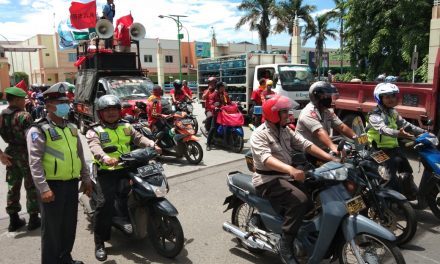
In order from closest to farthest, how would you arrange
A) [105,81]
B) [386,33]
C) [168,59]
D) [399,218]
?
[399,218] < [105,81] < [386,33] < [168,59]

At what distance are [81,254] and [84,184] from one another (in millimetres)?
940

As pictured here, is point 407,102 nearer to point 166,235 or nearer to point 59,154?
point 166,235

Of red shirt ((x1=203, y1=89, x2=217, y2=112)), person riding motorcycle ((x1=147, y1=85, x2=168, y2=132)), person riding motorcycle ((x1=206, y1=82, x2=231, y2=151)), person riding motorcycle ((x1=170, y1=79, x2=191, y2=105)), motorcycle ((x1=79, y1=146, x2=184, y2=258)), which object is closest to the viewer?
motorcycle ((x1=79, y1=146, x2=184, y2=258))

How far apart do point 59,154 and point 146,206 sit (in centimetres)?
Answer: 111

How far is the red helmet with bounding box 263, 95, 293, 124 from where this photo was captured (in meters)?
3.45

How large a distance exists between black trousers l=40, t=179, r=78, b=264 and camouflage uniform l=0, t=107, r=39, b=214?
153 centimetres

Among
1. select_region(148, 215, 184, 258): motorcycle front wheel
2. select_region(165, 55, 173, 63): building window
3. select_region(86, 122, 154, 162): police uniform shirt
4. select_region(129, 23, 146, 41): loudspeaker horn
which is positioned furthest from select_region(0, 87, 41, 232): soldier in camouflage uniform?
select_region(165, 55, 173, 63): building window

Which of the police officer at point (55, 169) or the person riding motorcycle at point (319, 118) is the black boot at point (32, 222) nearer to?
the police officer at point (55, 169)

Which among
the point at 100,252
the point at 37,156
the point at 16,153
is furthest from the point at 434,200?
the point at 16,153

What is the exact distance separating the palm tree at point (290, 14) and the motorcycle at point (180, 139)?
30813mm

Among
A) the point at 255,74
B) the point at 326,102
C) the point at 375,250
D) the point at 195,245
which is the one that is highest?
the point at 255,74

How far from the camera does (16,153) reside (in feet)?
15.9

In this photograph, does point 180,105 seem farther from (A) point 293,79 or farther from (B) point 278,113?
(B) point 278,113

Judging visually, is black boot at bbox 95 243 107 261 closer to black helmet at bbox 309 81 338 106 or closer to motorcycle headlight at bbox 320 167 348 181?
motorcycle headlight at bbox 320 167 348 181
